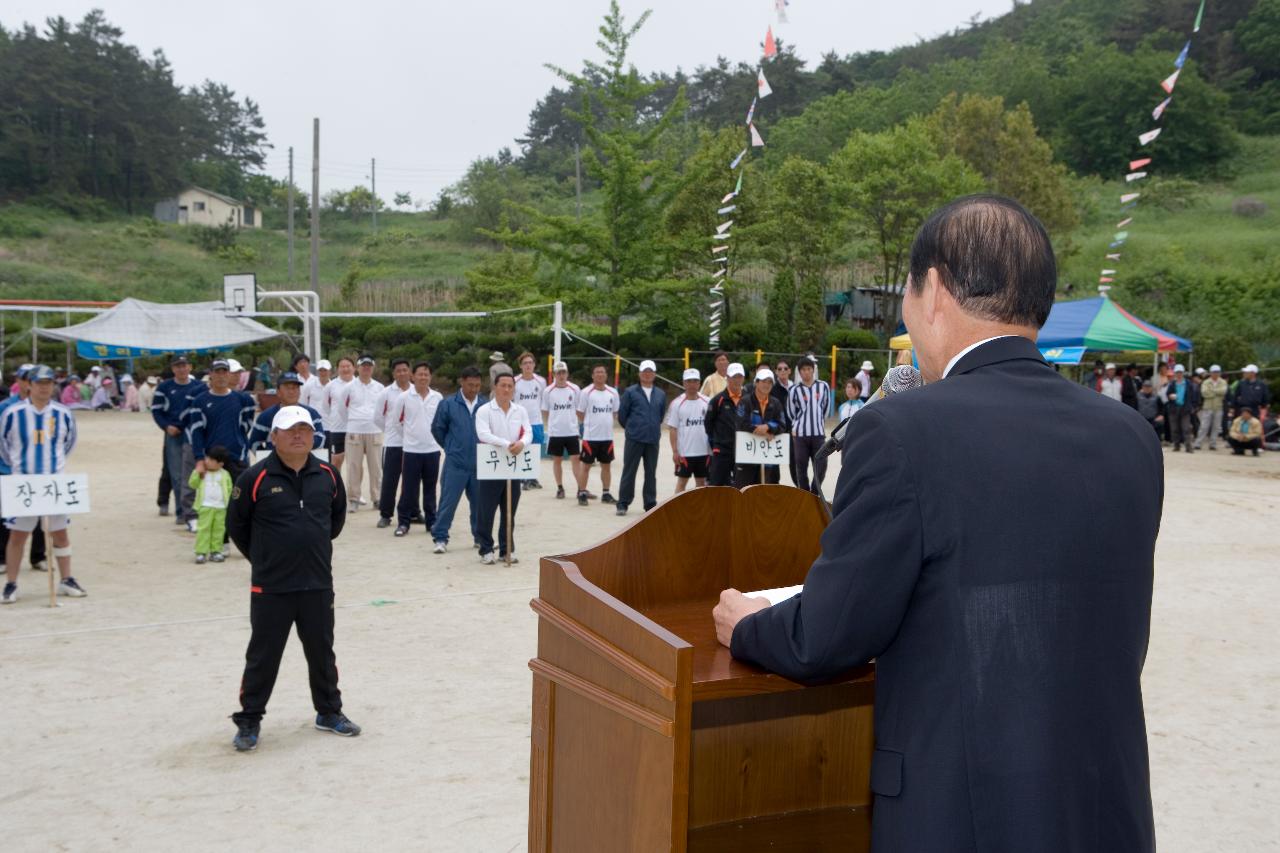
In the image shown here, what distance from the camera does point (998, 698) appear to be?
164cm

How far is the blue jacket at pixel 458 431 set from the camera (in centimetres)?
1156

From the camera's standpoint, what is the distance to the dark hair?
5.93 feet

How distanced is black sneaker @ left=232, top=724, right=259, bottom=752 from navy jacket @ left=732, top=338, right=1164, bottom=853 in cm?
486

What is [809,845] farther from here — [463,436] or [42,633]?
[463,436]

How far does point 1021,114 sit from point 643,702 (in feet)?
147

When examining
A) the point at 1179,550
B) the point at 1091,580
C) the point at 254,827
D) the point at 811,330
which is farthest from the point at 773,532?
the point at 811,330

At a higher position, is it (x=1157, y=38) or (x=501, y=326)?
(x=1157, y=38)

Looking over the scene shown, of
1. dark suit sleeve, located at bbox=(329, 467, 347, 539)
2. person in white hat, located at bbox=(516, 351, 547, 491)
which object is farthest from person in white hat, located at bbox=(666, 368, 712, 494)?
dark suit sleeve, located at bbox=(329, 467, 347, 539)

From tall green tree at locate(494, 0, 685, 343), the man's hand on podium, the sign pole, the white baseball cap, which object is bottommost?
the sign pole

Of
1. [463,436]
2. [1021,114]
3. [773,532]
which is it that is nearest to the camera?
[773,532]

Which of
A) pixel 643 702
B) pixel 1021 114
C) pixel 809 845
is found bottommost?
pixel 809 845

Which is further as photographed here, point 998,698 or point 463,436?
point 463,436

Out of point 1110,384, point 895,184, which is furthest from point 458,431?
point 895,184

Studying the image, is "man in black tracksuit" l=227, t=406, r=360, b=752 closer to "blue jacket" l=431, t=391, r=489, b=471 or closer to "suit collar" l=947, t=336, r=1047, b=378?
"suit collar" l=947, t=336, r=1047, b=378
